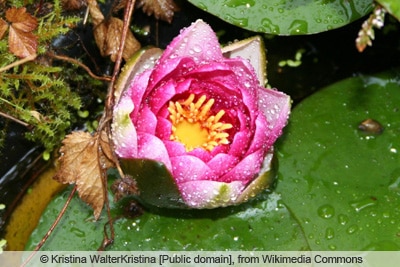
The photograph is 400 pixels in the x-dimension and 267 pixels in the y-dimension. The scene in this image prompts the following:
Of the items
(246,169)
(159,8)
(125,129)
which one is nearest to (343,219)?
(246,169)

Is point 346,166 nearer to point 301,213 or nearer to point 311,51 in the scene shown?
point 301,213

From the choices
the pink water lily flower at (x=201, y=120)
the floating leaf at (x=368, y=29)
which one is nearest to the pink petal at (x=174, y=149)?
the pink water lily flower at (x=201, y=120)

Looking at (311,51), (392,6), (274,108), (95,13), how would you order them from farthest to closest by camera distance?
1. (311,51)
2. (95,13)
3. (274,108)
4. (392,6)

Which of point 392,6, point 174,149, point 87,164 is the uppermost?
point 392,6

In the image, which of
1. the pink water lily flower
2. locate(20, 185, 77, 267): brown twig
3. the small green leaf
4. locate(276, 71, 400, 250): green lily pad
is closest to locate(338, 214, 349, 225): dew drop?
locate(276, 71, 400, 250): green lily pad

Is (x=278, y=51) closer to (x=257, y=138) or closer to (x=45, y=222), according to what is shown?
(x=257, y=138)
